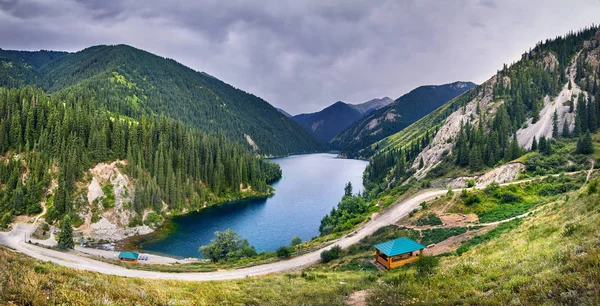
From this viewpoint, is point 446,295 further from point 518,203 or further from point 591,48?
point 591,48

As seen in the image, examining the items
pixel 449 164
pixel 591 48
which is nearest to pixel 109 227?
pixel 449 164

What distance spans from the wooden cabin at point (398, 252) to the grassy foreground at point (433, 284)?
6426 millimetres

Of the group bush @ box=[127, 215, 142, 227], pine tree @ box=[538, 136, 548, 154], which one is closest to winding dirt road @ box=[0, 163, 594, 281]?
bush @ box=[127, 215, 142, 227]

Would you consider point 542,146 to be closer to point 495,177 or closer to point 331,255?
point 495,177

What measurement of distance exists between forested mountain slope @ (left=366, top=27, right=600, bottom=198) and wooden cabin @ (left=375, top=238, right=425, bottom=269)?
48.8m

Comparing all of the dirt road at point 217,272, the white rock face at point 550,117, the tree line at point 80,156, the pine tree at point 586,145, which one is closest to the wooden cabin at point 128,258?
the dirt road at point 217,272

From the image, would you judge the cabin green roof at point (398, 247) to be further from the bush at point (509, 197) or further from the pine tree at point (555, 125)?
the pine tree at point (555, 125)

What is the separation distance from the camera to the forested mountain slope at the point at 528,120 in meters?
80.2

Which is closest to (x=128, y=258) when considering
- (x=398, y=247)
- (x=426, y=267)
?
(x=398, y=247)

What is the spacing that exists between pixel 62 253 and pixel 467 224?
217 feet

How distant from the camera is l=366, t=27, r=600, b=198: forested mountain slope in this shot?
80.2 metres

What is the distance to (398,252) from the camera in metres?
31.1

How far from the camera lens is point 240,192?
434ft

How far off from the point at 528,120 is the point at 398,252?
93798mm
